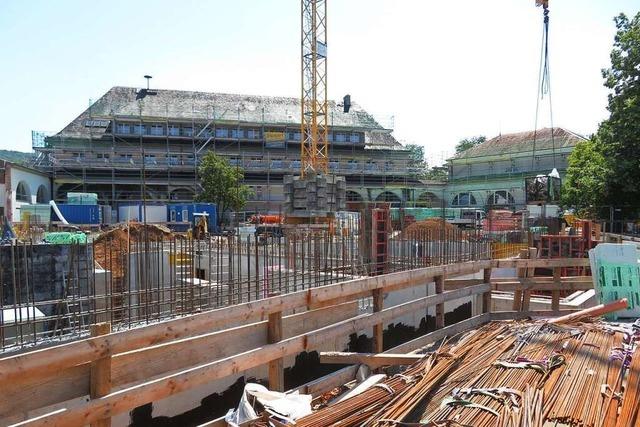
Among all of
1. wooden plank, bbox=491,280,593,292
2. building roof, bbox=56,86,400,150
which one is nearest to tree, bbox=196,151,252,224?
building roof, bbox=56,86,400,150

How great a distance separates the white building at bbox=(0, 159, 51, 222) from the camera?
29328mm

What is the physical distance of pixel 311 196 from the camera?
2955cm

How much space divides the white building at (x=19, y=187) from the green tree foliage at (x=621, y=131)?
30514mm

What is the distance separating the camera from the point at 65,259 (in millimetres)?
10312

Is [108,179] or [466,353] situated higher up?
[108,179]

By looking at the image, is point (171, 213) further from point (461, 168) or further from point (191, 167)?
point (461, 168)

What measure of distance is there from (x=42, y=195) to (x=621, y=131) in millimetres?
42700

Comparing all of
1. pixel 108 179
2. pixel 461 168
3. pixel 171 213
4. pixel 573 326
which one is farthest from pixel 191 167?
pixel 573 326

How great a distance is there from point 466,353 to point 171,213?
108 ft

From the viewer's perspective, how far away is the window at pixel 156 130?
51.3 metres

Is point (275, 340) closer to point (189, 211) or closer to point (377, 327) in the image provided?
point (377, 327)

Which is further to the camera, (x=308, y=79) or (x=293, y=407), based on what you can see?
(x=308, y=79)

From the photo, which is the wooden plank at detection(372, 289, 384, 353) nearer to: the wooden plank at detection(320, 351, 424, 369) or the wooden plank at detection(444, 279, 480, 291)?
the wooden plank at detection(320, 351, 424, 369)

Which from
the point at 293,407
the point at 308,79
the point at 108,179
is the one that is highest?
the point at 308,79
